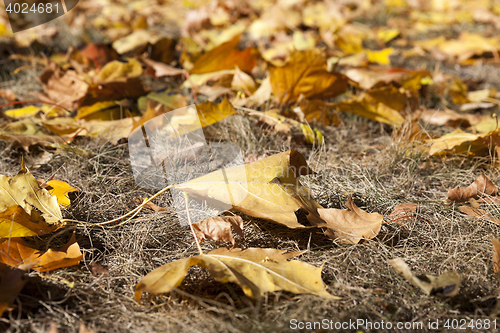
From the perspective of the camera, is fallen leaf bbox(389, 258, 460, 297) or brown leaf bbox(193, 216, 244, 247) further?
brown leaf bbox(193, 216, 244, 247)

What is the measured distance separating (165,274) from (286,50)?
165 cm

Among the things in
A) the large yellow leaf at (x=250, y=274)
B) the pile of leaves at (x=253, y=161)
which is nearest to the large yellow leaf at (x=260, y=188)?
the pile of leaves at (x=253, y=161)

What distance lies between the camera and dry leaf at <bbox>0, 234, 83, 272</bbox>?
0.75 metres

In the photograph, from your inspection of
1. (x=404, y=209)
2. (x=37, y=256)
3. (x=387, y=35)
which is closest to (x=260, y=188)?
(x=404, y=209)

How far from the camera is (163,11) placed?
3084 millimetres

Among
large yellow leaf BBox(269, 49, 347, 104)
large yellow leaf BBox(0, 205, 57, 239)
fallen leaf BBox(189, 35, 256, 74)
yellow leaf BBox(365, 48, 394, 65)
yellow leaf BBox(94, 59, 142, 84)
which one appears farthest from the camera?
yellow leaf BBox(365, 48, 394, 65)

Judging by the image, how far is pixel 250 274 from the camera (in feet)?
2.32

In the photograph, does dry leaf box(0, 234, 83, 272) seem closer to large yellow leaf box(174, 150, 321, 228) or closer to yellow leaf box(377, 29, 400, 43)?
large yellow leaf box(174, 150, 321, 228)

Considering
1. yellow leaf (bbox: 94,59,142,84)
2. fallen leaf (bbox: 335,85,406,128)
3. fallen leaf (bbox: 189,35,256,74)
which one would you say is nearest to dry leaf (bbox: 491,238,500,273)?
fallen leaf (bbox: 335,85,406,128)

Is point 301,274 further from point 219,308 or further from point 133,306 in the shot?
point 133,306

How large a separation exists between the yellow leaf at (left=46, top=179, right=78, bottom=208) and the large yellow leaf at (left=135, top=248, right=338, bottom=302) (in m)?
0.38

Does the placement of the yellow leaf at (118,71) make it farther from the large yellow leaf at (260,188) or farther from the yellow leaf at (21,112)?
the large yellow leaf at (260,188)

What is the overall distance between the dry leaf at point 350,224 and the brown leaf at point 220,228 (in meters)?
0.21

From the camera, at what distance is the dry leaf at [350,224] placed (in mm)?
833
